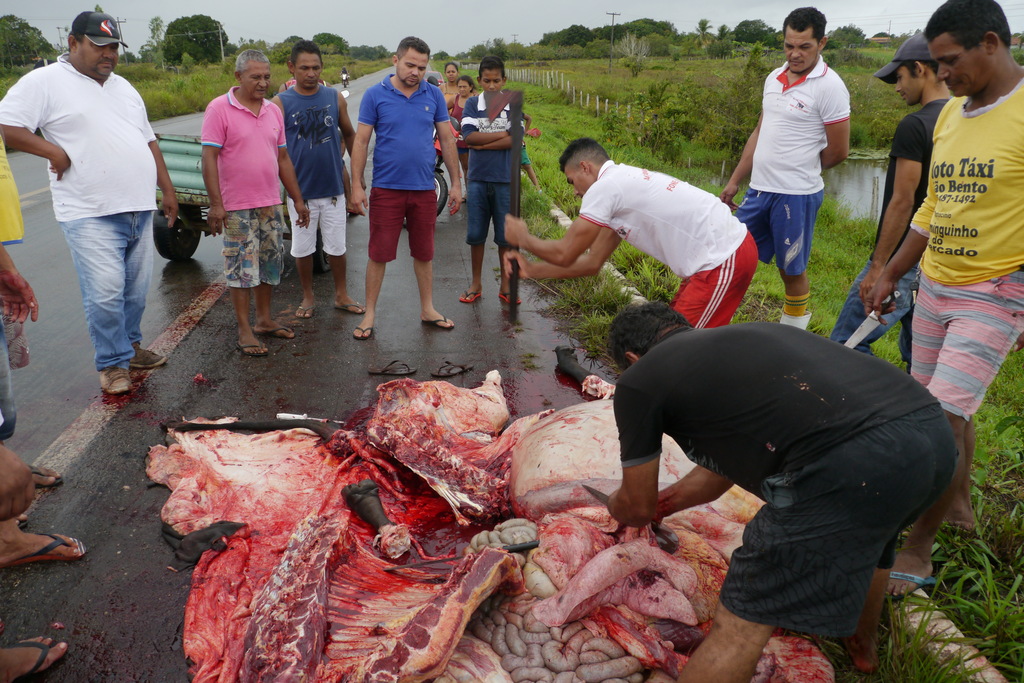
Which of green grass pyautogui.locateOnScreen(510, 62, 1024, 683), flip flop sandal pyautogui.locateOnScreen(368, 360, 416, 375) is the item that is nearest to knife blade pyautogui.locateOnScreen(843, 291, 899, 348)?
green grass pyautogui.locateOnScreen(510, 62, 1024, 683)

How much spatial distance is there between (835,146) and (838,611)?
13.0 feet

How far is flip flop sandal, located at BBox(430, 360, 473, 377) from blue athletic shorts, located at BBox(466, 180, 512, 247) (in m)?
1.65

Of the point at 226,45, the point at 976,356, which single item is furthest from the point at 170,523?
the point at 226,45

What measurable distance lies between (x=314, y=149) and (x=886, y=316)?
4456 mm

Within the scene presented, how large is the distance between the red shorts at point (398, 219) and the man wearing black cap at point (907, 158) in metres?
3.30

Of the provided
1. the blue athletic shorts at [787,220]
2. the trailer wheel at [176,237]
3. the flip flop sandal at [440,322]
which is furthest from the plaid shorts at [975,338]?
the trailer wheel at [176,237]

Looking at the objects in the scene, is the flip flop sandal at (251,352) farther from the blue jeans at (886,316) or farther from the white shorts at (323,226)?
the blue jeans at (886,316)

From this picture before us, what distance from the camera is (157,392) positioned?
4555mm

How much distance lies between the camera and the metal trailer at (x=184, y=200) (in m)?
6.74

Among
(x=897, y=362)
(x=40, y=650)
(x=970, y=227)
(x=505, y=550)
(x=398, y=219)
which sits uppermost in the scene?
(x=970, y=227)

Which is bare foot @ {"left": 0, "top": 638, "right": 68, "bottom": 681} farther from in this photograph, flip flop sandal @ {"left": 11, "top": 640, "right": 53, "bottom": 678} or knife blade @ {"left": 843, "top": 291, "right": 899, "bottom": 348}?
knife blade @ {"left": 843, "top": 291, "right": 899, "bottom": 348}

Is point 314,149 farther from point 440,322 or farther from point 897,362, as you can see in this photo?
point 897,362

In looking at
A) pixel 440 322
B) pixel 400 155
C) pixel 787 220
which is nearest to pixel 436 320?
pixel 440 322

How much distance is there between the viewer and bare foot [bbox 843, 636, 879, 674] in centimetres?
248
